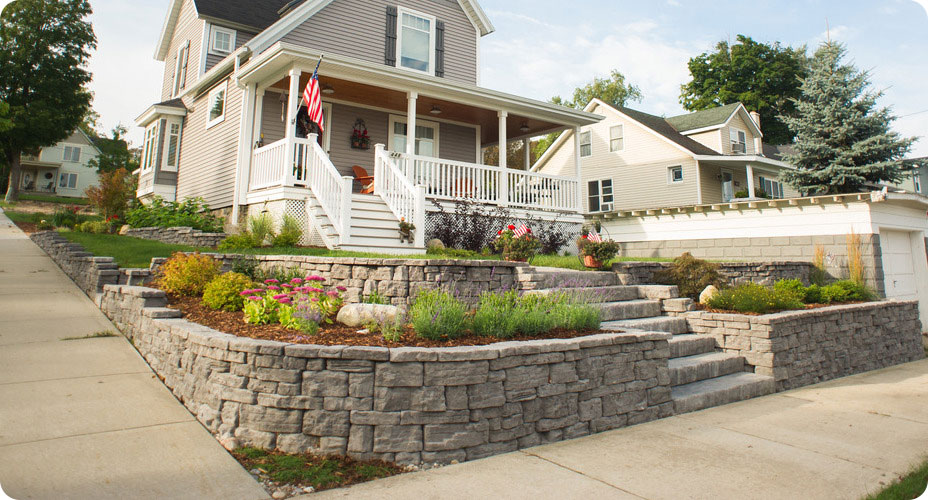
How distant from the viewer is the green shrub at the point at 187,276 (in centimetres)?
564

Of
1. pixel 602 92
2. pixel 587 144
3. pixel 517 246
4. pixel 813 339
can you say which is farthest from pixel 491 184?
pixel 602 92

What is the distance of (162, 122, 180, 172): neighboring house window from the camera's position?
46.5 ft

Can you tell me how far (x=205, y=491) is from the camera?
2.62 m

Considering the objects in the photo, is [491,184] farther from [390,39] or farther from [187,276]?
[187,276]

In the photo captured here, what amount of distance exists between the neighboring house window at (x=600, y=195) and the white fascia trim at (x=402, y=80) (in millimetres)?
9784

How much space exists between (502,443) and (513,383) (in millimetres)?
393

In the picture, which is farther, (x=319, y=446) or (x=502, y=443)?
(x=502, y=443)

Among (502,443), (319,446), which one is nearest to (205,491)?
(319,446)

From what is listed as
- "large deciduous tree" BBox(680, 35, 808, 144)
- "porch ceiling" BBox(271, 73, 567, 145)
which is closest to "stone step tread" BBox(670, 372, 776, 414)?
"porch ceiling" BBox(271, 73, 567, 145)

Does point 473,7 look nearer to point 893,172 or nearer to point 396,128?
point 396,128

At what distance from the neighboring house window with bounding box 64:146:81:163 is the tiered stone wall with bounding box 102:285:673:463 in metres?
42.0

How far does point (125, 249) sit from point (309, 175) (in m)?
3.23

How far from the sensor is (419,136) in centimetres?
1274

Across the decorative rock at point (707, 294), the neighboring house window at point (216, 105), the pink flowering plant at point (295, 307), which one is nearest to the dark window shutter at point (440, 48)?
the neighboring house window at point (216, 105)
